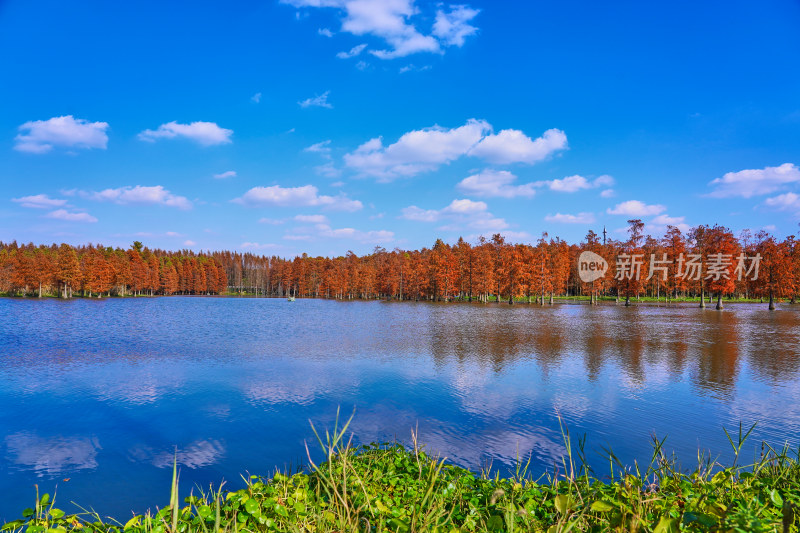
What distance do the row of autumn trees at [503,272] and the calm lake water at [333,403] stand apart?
4411 cm

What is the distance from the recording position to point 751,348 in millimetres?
21328

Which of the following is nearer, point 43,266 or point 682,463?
point 682,463

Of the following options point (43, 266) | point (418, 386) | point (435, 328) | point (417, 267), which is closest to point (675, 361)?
point (418, 386)

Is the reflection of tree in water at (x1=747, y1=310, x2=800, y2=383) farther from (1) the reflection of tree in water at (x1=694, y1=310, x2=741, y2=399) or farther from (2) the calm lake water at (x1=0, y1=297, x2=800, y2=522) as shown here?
(1) the reflection of tree in water at (x1=694, y1=310, x2=741, y2=399)

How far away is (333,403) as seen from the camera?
37.5 ft

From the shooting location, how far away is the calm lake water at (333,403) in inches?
306

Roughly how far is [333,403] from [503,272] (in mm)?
63762

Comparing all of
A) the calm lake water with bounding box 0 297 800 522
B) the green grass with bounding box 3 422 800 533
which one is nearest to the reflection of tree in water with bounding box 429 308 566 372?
the calm lake water with bounding box 0 297 800 522

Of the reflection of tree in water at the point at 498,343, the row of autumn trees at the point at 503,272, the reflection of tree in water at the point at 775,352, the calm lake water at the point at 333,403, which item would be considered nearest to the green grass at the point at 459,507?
the calm lake water at the point at 333,403

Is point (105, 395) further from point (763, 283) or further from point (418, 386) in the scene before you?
point (763, 283)

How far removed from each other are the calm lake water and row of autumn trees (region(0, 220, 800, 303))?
44.1 m

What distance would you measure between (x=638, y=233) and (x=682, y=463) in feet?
209

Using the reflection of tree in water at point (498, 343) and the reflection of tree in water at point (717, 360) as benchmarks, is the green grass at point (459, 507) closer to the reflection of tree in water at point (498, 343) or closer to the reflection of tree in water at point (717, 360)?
the reflection of tree in water at point (717, 360)

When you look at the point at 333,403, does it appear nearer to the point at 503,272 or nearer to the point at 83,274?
the point at 503,272
